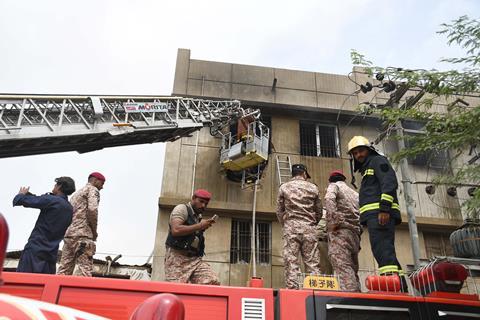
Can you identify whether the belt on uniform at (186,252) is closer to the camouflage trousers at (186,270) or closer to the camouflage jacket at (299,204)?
the camouflage trousers at (186,270)

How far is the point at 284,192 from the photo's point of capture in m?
5.13

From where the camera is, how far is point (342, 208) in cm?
487

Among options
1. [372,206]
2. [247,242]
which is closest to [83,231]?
[372,206]

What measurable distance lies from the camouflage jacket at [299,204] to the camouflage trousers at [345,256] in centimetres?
37

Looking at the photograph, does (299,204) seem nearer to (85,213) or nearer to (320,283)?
(320,283)

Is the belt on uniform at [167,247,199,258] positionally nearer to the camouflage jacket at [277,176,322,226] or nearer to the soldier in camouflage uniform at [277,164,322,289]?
the soldier in camouflage uniform at [277,164,322,289]

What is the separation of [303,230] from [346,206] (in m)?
0.57

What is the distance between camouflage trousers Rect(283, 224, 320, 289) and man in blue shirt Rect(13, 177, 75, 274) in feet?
7.71

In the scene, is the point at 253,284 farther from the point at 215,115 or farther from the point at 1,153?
the point at 215,115

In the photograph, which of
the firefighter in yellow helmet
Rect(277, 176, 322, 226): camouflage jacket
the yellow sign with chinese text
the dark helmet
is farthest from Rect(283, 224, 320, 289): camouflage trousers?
the dark helmet

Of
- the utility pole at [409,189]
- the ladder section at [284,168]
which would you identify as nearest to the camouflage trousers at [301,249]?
the utility pole at [409,189]

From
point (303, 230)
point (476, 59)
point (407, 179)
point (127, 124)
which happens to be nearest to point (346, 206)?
point (303, 230)

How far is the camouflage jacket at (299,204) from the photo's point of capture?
495cm

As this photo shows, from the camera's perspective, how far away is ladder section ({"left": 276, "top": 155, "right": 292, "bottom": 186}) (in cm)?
1072
